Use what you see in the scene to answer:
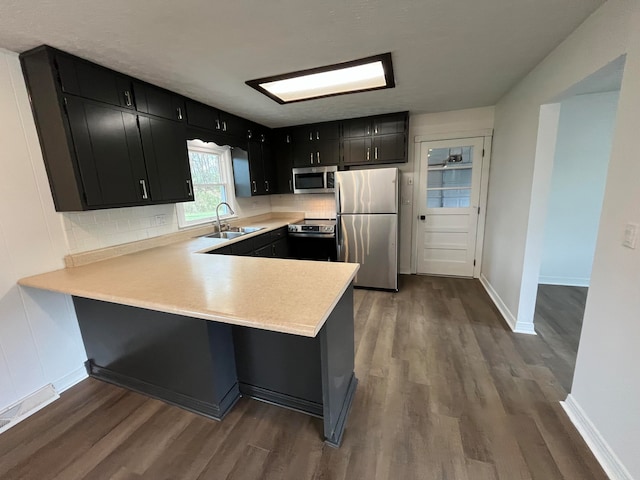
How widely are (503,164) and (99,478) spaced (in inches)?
165

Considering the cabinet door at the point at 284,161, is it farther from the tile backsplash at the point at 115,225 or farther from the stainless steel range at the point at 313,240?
the tile backsplash at the point at 115,225

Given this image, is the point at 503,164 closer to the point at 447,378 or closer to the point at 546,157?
the point at 546,157

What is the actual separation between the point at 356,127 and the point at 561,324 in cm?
322

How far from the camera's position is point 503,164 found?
306cm

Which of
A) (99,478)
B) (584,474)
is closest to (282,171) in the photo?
(99,478)

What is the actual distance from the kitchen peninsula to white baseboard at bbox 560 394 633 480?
129 cm

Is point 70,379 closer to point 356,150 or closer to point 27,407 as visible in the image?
point 27,407

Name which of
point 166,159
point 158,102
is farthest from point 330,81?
point 166,159

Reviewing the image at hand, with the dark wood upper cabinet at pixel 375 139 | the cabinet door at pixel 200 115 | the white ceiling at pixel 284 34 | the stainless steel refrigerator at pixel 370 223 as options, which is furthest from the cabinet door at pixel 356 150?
the cabinet door at pixel 200 115

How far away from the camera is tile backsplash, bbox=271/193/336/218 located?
14.4 feet

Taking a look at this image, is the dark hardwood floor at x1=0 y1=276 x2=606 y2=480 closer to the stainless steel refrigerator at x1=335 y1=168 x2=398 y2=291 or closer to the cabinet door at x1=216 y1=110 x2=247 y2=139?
the stainless steel refrigerator at x1=335 y1=168 x2=398 y2=291

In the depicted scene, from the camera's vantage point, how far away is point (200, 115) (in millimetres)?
2822

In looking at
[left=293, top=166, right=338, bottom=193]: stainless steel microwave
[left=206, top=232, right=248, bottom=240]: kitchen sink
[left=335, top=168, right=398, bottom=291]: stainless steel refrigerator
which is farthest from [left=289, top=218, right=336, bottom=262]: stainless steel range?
[left=206, top=232, right=248, bottom=240]: kitchen sink

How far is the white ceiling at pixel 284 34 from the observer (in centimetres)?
138
